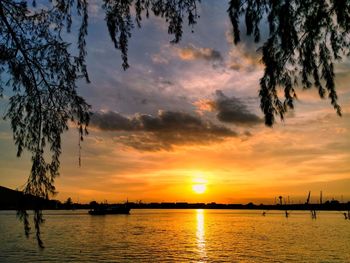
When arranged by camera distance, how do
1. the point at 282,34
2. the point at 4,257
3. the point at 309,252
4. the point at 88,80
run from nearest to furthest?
the point at 282,34
the point at 88,80
the point at 4,257
the point at 309,252

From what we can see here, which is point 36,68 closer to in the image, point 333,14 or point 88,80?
point 88,80

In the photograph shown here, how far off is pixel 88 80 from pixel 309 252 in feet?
166

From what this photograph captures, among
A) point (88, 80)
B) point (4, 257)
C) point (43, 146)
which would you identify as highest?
point (88, 80)

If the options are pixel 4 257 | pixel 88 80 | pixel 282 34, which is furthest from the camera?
pixel 4 257

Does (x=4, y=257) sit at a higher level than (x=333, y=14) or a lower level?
lower

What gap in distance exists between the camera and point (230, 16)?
221 inches

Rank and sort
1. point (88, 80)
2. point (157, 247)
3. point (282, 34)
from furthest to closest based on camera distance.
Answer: point (157, 247) → point (88, 80) → point (282, 34)

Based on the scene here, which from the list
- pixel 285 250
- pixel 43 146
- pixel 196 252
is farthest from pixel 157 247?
pixel 43 146

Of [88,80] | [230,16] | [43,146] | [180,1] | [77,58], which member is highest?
[180,1]

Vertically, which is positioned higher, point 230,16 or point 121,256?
point 230,16

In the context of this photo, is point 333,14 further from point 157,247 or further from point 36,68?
point 157,247

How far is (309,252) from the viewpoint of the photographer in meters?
49.4

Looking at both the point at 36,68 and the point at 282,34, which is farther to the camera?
the point at 36,68

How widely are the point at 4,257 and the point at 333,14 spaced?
4886cm
